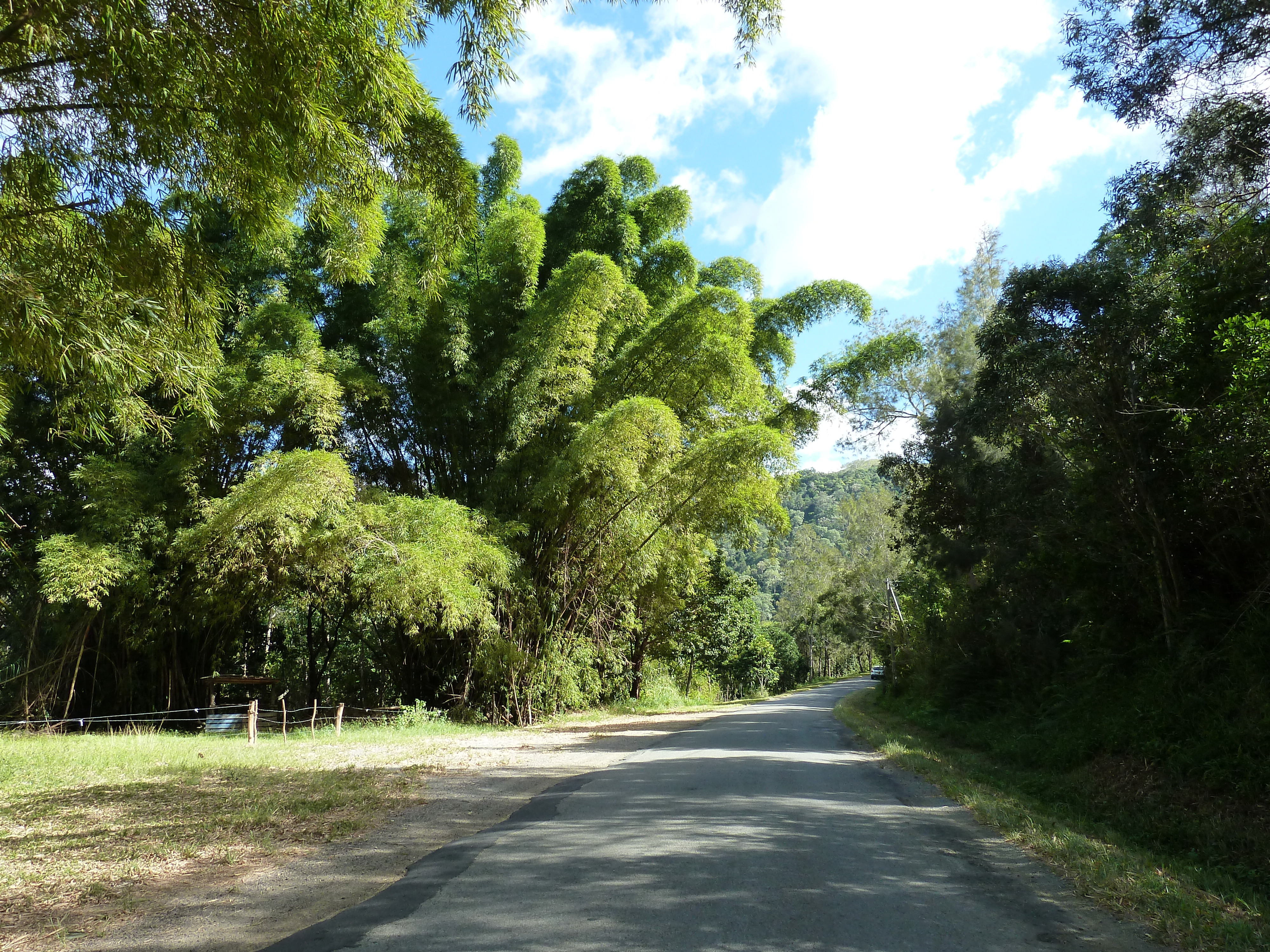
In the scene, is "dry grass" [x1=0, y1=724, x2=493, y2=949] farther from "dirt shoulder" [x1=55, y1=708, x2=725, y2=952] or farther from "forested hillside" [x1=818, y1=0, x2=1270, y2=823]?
"forested hillside" [x1=818, y1=0, x2=1270, y2=823]

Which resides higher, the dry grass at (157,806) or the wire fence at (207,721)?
the wire fence at (207,721)

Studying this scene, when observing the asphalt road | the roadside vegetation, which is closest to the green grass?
the asphalt road

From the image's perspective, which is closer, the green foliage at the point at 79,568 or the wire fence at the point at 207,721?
the green foliage at the point at 79,568

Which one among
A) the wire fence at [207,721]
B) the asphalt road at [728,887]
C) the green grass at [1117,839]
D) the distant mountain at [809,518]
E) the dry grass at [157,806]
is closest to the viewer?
the asphalt road at [728,887]

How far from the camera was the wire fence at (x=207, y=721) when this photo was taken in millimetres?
10828

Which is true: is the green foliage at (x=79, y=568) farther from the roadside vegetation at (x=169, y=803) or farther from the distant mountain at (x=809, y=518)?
the distant mountain at (x=809, y=518)

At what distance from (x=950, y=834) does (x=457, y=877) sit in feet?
9.98

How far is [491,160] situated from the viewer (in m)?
12.9

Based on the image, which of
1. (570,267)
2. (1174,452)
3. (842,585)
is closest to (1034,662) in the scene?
(1174,452)

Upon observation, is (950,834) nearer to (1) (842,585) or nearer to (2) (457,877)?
(2) (457,877)

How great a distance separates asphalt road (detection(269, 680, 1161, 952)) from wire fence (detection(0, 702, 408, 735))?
288 inches

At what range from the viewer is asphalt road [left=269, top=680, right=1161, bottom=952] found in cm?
277

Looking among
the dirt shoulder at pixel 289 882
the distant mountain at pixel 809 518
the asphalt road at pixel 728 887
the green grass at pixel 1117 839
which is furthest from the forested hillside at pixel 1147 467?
the distant mountain at pixel 809 518

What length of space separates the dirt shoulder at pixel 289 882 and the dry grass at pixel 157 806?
0.07 metres
